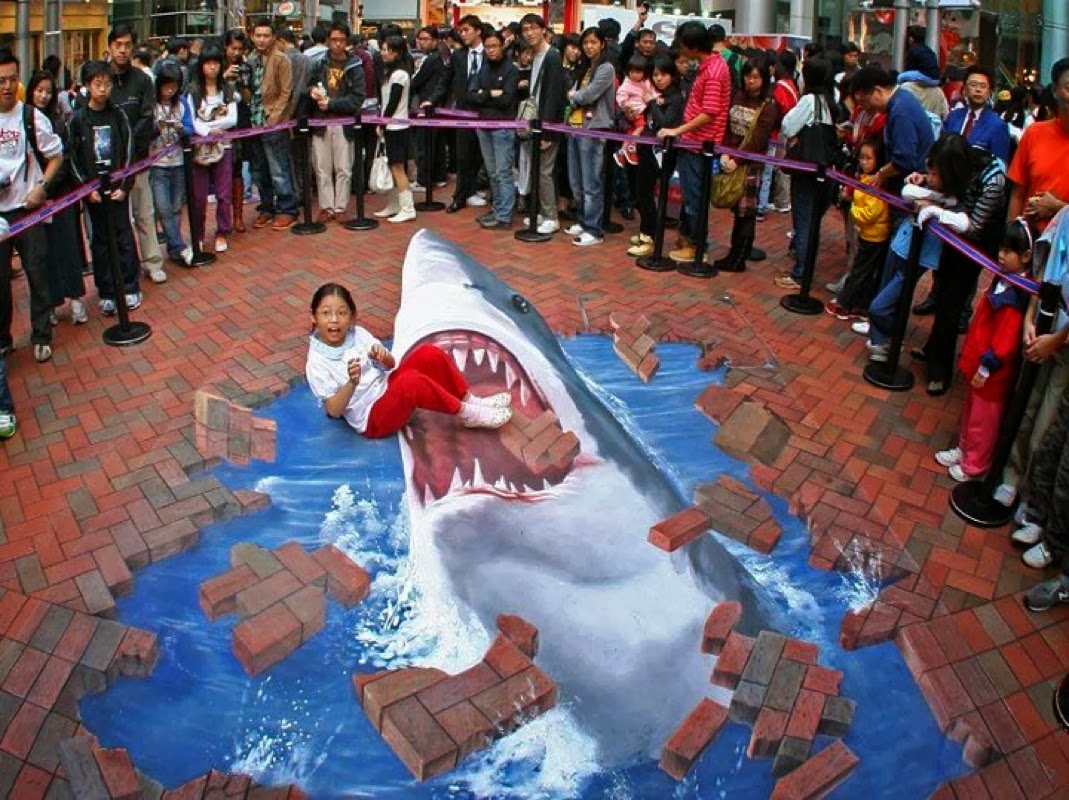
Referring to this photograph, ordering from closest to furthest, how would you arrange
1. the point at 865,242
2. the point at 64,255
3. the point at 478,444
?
the point at 478,444, the point at 64,255, the point at 865,242

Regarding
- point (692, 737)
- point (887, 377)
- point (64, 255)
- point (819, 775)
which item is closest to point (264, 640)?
point (692, 737)

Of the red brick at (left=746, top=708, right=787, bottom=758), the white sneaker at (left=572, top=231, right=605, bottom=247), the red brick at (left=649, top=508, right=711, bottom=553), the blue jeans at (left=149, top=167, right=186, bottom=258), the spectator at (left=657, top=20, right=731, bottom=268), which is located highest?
the spectator at (left=657, top=20, right=731, bottom=268)

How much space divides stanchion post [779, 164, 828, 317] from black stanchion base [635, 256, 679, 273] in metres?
0.92

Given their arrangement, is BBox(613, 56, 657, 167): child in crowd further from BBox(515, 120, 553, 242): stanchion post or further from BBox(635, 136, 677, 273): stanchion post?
BBox(515, 120, 553, 242): stanchion post

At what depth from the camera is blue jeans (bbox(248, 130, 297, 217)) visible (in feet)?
24.6

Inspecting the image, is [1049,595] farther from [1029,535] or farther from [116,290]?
[116,290]

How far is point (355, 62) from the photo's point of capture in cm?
751

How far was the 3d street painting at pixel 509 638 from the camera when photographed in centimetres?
259

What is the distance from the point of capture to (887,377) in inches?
201

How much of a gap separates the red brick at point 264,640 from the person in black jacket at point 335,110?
534 centimetres

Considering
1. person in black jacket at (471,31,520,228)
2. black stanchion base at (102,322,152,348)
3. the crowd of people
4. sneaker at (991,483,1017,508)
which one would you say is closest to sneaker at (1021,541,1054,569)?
the crowd of people

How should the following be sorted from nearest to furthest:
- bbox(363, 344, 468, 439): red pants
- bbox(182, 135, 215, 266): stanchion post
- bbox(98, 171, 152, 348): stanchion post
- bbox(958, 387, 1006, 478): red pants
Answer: bbox(363, 344, 468, 439): red pants < bbox(958, 387, 1006, 478): red pants < bbox(98, 171, 152, 348): stanchion post < bbox(182, 135, 215, 266): stanchion post

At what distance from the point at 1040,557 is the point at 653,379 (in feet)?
6.34

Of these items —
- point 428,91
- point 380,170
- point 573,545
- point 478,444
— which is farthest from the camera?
point 380,170
